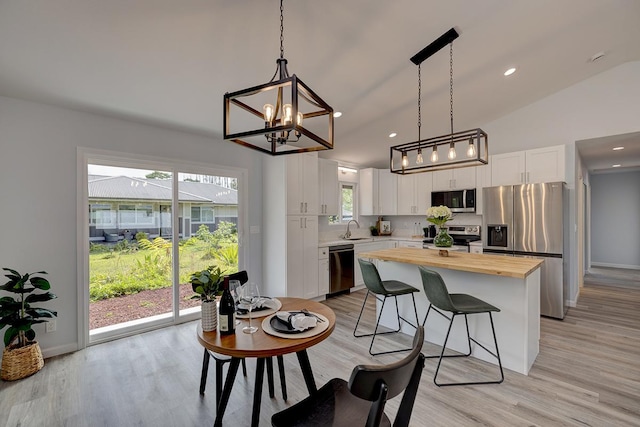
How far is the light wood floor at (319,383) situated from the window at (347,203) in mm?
2885

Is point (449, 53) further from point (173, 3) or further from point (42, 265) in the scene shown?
point (42, 265)

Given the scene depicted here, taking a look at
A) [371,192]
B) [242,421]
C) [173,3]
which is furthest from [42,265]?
[371,192]

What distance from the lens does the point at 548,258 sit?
3936 mm

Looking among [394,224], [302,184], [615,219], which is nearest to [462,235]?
[394,224]

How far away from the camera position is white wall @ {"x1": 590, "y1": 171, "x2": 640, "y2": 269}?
6.85 metres

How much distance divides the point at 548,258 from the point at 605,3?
290cm

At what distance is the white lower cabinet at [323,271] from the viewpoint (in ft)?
15.4

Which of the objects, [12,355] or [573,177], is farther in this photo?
[573,177]

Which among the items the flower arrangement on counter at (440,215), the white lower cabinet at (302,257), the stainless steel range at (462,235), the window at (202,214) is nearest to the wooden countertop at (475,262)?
the flower arrangement on counter at (440,215)

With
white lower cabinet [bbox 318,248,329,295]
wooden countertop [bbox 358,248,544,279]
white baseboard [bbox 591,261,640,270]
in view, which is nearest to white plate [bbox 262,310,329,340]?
wooden countertop [bbox 358,248,544,279]

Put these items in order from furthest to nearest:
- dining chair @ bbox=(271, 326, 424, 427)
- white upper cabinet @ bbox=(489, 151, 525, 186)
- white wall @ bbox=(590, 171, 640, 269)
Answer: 1. white wall @ bbox=(590, 171, 640, 269)
2. white upper cabinet @ bbox=(489, 151, 525, 186)
3. dining chair @ bbox=(271, 326, 424, 427)

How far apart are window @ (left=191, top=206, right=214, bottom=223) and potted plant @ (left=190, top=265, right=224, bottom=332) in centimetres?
233

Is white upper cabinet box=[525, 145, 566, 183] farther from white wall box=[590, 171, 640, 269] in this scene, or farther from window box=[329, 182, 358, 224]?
white wall box=[590, 171, 640, 269]

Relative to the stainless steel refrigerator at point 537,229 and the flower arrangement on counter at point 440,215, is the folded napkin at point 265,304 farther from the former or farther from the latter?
the stainless steel refrigerator at point 537,229
